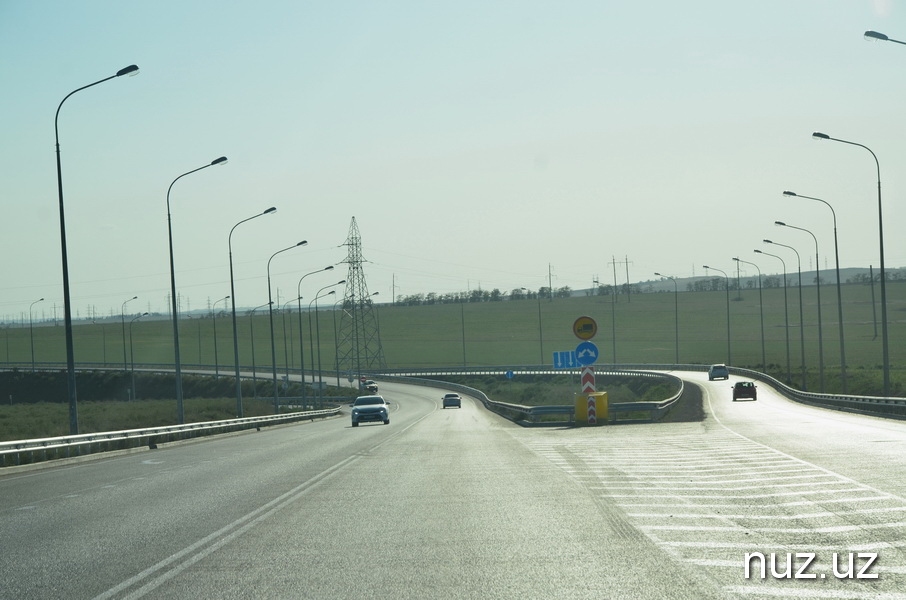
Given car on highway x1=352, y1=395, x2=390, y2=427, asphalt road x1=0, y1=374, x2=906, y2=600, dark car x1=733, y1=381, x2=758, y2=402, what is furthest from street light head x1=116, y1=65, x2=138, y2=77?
dark car x1=733, y1=381, x2=758, y2=402

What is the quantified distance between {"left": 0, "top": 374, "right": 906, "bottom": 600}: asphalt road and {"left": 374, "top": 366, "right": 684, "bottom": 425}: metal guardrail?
2257 centimetres

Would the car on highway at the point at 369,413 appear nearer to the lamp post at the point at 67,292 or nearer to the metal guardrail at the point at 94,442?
the metal guardrail at the point at 94,442

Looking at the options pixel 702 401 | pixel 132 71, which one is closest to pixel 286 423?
pixel 702 401

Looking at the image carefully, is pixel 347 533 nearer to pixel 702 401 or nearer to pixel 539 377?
pixel 702 401

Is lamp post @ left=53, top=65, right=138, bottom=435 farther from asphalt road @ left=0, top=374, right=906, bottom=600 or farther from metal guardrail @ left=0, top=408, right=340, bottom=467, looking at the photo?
asphalt road @ left=0, top=374, right=906, bottom=600

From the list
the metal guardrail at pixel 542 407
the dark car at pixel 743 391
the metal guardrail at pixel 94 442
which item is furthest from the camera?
the dark car at pixel 743 391

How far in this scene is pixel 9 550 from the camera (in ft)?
34.7

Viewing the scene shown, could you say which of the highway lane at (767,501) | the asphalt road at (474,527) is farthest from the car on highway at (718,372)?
the asphalt road at (474,527)

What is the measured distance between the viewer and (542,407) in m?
45.2

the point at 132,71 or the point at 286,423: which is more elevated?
the point at 132,71

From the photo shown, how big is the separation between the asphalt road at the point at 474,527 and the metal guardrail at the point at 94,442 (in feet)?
10.5

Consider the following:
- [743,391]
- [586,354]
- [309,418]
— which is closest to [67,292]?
[586,354]

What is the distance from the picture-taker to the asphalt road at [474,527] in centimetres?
827

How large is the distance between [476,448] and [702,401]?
39.8 meters
